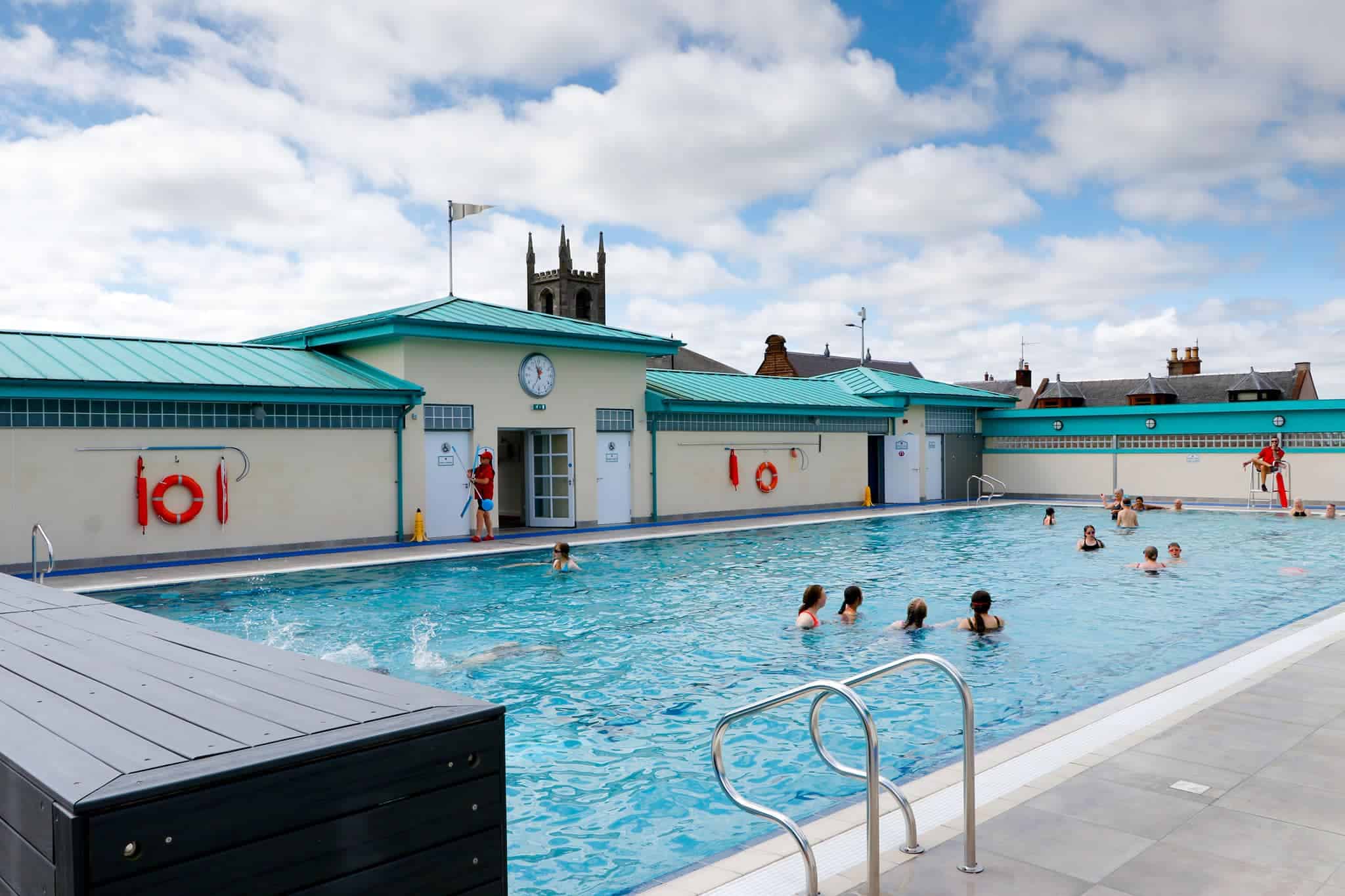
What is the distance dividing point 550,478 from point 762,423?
653 cm

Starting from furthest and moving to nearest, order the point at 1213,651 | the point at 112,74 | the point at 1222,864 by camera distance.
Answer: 1. the point at 112,74
2. the point at 1213,651
3. the point at 1222,864

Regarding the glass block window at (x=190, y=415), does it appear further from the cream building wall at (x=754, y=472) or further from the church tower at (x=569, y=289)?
the church tower at (x=569, y=289)

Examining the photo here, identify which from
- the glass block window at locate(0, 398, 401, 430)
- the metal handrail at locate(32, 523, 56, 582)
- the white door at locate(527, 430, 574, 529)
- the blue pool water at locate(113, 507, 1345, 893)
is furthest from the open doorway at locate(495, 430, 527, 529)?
the metal handrail at locate(32, 523, 56, 582)

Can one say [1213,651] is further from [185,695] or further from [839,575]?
[185,695]

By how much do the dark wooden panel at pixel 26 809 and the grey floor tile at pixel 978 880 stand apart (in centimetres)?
293

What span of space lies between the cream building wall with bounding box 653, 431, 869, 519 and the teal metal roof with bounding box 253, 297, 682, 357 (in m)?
2.88

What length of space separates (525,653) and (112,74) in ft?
48.2

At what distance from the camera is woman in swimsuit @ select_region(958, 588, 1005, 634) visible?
10.6 meters

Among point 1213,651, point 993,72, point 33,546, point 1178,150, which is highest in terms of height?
point 993,72

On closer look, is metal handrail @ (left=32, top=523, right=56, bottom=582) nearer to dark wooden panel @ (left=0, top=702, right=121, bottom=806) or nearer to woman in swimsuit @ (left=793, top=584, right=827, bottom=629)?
woman in swimsuit @ (left=793, top=584, right=827, bottom=629)

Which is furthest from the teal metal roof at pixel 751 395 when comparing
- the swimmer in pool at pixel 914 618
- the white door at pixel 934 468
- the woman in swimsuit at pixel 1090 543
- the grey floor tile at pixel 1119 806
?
the grey floor tile at pixel 1119 806

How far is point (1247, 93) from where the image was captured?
59.9 ft

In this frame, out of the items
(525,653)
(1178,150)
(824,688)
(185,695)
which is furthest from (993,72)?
(185,695)

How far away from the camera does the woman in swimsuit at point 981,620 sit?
34.7 ft
